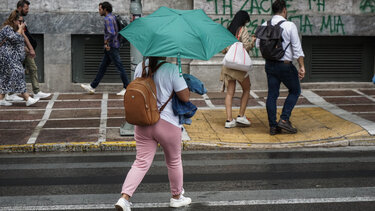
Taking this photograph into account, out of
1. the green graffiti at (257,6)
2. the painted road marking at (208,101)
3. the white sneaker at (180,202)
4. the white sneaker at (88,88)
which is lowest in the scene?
the painted road marking at (208,101)

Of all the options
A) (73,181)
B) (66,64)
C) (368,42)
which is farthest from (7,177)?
(368,42)

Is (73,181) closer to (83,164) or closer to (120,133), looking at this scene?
(83,164)

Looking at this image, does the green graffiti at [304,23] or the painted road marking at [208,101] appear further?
the green graffiti at [304,23]

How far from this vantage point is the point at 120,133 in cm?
938

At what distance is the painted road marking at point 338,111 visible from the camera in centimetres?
975

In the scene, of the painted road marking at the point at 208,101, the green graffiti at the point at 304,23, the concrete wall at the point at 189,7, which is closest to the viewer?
the painted road marking at the point at 208,101

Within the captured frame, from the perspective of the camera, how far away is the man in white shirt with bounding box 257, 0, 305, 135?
358 inches

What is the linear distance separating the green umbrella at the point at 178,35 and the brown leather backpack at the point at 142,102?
1.03ft

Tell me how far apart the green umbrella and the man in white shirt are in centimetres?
377

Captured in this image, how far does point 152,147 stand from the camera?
5.64 meters

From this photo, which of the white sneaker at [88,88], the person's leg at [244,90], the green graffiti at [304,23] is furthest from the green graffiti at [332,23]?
the white sneaker at [88,88]

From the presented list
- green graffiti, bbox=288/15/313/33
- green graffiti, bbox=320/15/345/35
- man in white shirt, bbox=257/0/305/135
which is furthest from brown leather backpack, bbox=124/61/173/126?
green graffiti, bbox=320/15/345/35

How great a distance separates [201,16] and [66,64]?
28.7 feet

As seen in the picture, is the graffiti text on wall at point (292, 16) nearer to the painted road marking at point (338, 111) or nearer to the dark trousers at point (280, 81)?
the painted road marking at point (338, 111)
